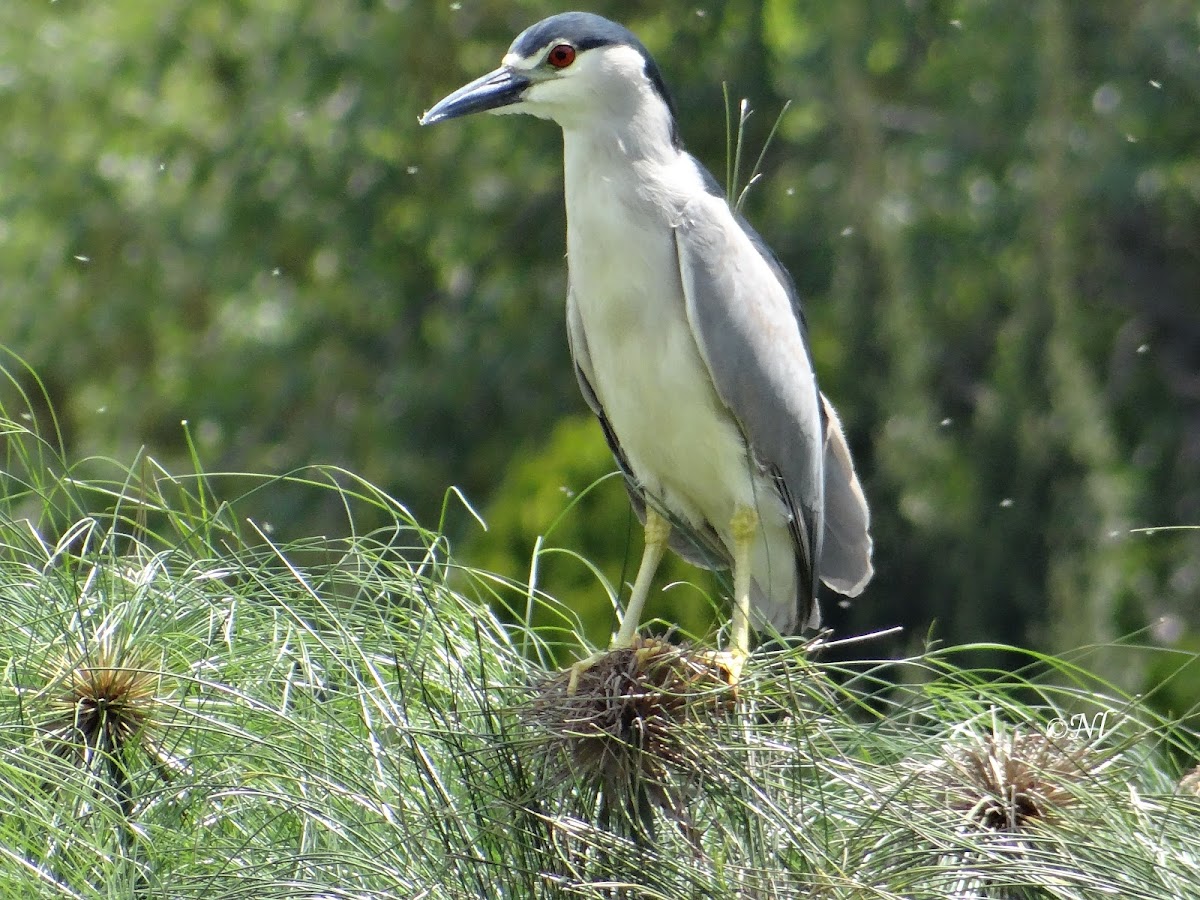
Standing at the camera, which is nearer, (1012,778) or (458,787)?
(1012,778)

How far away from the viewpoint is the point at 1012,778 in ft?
7.03

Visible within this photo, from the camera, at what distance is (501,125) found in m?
8.87

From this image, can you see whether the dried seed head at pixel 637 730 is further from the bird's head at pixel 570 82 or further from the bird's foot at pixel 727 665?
the bird's head at pixel 570 82

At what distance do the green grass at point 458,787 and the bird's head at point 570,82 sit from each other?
1.08 m

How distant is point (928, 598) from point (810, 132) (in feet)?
9.60

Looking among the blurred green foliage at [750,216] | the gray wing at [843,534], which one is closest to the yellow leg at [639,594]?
the gray wing at [843,534]

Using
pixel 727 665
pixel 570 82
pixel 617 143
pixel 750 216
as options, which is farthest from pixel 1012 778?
pixel 750 216

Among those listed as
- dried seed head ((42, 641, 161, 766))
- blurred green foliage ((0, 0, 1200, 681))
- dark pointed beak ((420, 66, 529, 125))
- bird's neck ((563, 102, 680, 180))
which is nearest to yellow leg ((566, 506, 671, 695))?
dried seed head ((42, 641, 161, 766))

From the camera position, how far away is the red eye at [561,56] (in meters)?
3.17

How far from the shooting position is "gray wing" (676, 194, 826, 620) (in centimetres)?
305

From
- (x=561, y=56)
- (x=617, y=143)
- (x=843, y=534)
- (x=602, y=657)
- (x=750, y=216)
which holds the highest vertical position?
(x=561, y=56)

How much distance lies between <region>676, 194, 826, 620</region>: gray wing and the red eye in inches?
14.7

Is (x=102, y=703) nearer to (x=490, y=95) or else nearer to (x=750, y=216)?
(x=490, y=95)

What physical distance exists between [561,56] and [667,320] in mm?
569
